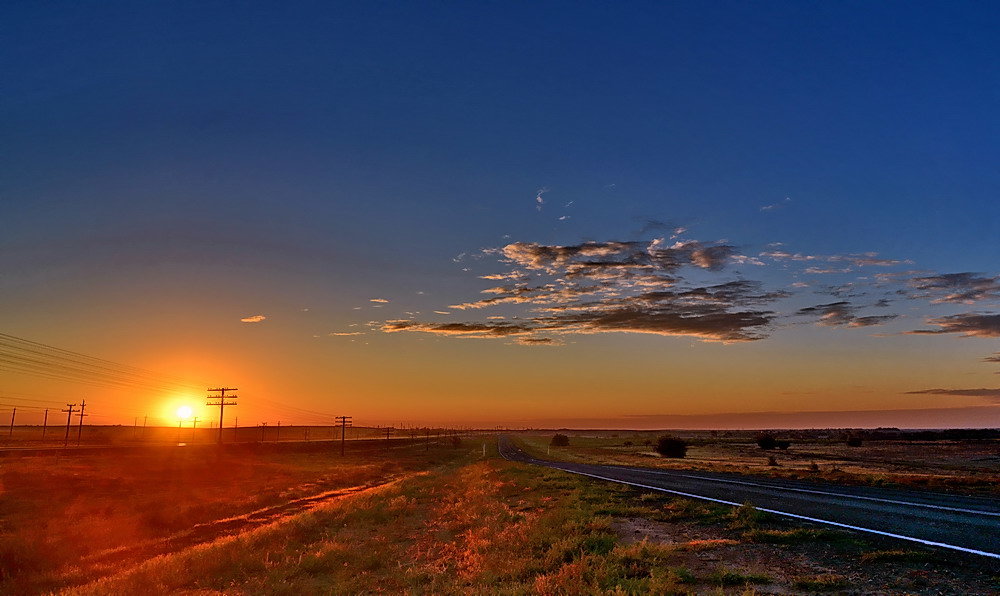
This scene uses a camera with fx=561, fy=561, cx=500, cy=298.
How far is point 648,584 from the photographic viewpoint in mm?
10109

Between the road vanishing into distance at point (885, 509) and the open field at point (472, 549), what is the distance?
1295 mm

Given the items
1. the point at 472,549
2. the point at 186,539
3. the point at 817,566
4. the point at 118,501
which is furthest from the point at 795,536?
the point at 118,501

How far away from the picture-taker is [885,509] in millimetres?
16547

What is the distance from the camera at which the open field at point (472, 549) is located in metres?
10.2

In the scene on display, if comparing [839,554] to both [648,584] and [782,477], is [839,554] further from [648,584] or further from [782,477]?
[782,477]

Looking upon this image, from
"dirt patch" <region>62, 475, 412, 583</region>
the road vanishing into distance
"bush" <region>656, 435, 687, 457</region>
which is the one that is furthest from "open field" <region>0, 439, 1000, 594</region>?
"bush" <region>656, 435, 687, 457</region>

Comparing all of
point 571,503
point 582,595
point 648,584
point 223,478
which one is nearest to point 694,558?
point 648,584

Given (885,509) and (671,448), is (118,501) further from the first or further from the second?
(671,448)

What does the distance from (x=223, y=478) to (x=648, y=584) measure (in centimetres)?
6087

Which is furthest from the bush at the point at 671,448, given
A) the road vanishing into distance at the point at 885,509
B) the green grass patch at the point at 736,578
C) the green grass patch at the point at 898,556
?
the green grass patch at the point at 736,578

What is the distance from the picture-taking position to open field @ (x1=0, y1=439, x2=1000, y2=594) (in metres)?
10.2

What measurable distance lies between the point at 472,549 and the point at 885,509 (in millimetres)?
12206

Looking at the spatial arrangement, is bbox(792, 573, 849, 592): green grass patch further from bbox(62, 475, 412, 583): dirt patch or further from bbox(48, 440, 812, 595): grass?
bbox(62, 475, 412, 583): dirt patch

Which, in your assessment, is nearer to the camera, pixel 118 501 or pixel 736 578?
pixel 736 578
